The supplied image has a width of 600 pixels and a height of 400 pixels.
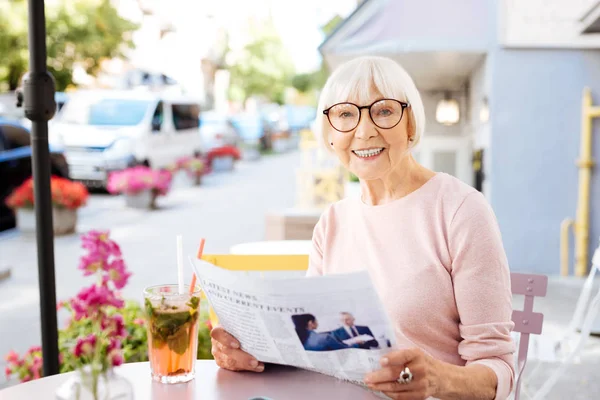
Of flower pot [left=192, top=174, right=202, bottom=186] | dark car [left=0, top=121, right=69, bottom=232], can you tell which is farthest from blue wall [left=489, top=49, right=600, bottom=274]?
flower pot [left=192, top=174, right=202, bottom=186]

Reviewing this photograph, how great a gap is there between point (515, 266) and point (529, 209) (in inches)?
21.5

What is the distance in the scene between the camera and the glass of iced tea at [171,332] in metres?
1.52

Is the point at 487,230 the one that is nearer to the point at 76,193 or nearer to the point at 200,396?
the point at 200,396

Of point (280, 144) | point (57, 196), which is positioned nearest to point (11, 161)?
point (57, 196)

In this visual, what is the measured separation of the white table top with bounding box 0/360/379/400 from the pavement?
7.95 ft

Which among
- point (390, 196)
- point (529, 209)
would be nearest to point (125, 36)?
point (529, 209)

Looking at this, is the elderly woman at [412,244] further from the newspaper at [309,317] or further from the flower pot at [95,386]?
the flower pot at [95,386]

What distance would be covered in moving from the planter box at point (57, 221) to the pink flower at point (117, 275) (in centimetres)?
682

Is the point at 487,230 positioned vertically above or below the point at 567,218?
above

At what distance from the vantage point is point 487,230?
1.68m

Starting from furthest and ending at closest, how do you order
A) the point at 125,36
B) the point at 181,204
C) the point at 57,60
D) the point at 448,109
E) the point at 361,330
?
the point at 125,36 → the point at 57,60 → the point at 181,204 → the point at 448,109 → the point at 361,330

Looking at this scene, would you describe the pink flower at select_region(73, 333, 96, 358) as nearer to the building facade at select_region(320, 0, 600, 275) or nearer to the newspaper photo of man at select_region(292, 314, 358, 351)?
the newspaper photo of man at select_region(292, 314, 358, 351)

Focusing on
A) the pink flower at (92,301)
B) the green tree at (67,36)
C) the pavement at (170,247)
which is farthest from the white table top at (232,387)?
the green tree at (67,36)

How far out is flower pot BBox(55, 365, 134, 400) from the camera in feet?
3.52
